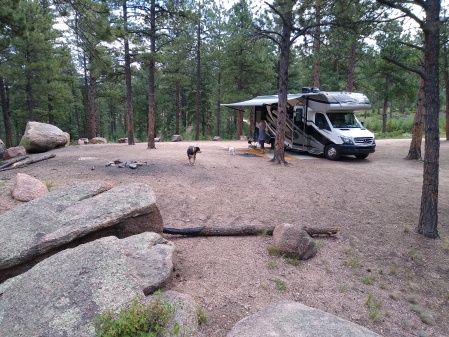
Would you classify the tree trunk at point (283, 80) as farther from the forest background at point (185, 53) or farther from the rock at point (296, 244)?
the rock at point (296, 244)

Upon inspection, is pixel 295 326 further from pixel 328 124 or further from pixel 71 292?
pixel 328 124

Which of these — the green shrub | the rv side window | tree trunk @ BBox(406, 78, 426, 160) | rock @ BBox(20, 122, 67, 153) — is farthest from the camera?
rock @ BBox(20, 122, 67, 153)

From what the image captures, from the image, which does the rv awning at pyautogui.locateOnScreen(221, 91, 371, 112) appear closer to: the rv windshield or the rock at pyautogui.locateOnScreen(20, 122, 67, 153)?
the rv windshield

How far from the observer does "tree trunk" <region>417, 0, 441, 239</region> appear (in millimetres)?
4902

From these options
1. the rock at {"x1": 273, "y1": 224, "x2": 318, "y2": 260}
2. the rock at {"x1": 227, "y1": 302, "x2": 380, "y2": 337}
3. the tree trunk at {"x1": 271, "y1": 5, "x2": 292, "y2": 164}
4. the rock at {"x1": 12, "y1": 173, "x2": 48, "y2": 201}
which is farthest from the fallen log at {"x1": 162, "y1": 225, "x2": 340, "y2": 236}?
the tree trunk at {"x1": 271, "y1": 5, "x2": 292, "y2": 164}

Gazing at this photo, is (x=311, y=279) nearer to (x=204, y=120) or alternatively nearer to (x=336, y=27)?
(x=336, y=27)

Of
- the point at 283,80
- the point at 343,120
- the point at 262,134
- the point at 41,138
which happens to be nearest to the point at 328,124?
the point at 343,120

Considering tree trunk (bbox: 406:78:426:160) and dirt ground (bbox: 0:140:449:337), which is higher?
tree trunk (bbox: 406:78:426:160)

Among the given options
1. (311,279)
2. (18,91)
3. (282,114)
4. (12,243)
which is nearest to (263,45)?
(282,114)

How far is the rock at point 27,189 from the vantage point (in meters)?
6.33

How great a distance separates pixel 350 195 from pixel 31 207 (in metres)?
6.98

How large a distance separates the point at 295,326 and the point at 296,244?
6.65 feet

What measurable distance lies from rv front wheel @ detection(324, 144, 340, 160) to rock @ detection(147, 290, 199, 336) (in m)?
10.9

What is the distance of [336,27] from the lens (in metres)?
8.17
